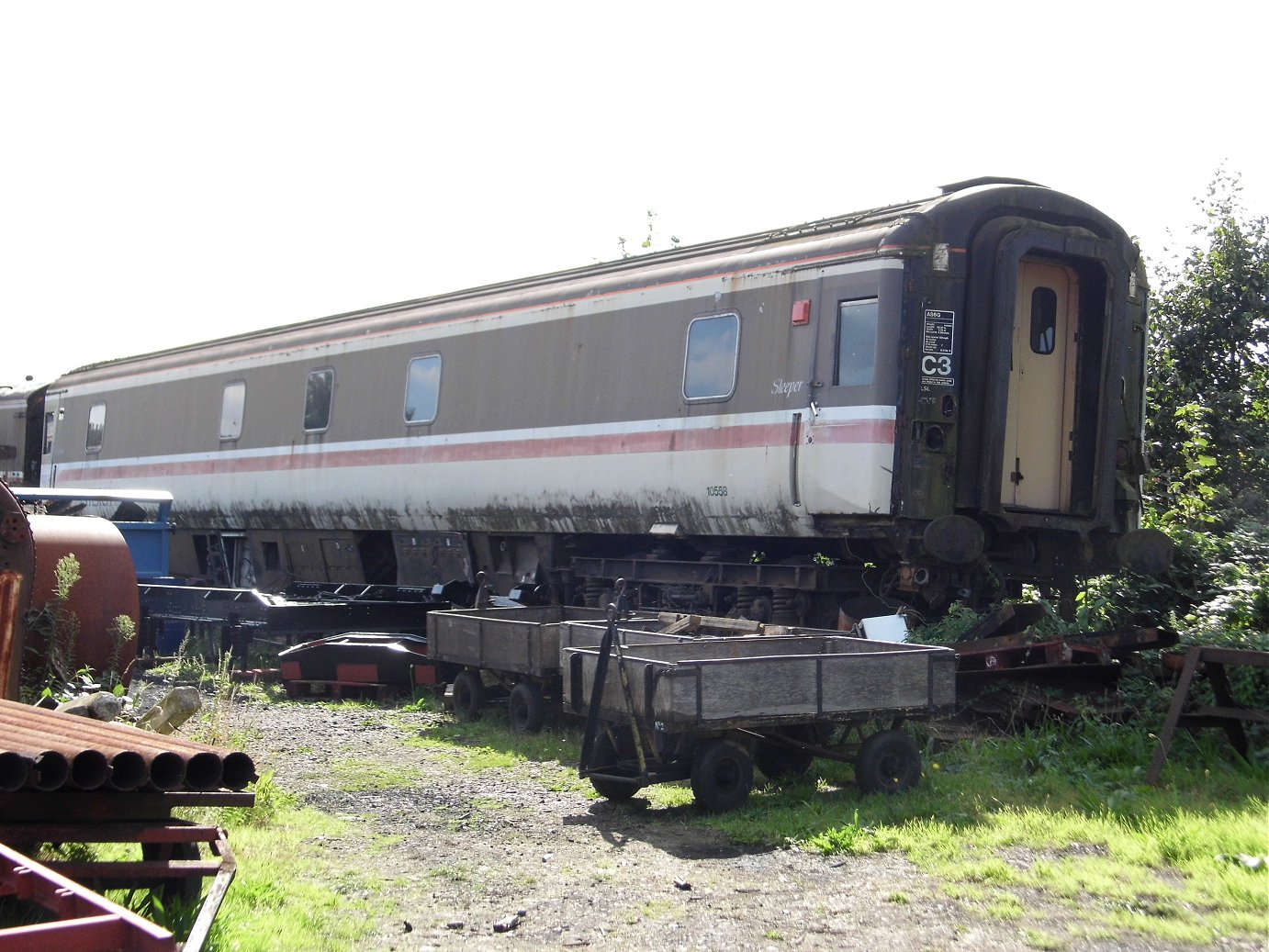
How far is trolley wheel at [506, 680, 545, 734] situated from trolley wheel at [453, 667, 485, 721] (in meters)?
0.44

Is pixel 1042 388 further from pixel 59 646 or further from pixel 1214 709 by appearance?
pixel 59 646

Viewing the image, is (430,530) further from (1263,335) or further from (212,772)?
(1263,335)

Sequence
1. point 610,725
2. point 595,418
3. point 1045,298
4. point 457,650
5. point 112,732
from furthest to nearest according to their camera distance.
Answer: point 595,418 → point 1045,298 → point 457,650 → point 610,725 → point 112,732

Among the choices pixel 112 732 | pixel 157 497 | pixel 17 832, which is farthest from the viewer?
pixel 157 497

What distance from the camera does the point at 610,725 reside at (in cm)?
705

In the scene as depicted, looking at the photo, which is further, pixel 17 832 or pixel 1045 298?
pixel 1045 298

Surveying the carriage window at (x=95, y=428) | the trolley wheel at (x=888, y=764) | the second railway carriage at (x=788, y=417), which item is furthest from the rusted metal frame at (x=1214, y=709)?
the carriage window at (x=95, y=428)

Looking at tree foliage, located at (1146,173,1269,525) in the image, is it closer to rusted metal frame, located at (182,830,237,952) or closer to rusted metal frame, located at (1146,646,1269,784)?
rusted metal frame, located at (1146,646,1269,784)

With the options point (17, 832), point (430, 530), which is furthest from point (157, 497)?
point (17, 832)

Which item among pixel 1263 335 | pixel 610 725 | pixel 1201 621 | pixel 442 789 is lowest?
pixel 442 789

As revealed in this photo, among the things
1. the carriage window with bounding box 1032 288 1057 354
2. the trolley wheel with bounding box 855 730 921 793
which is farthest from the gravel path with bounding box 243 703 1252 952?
the carriage window with bounding box 1032 288 1057 354

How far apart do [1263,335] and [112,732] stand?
16.3 meters

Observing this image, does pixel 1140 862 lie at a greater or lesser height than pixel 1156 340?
lesser

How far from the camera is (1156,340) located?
17.8m
